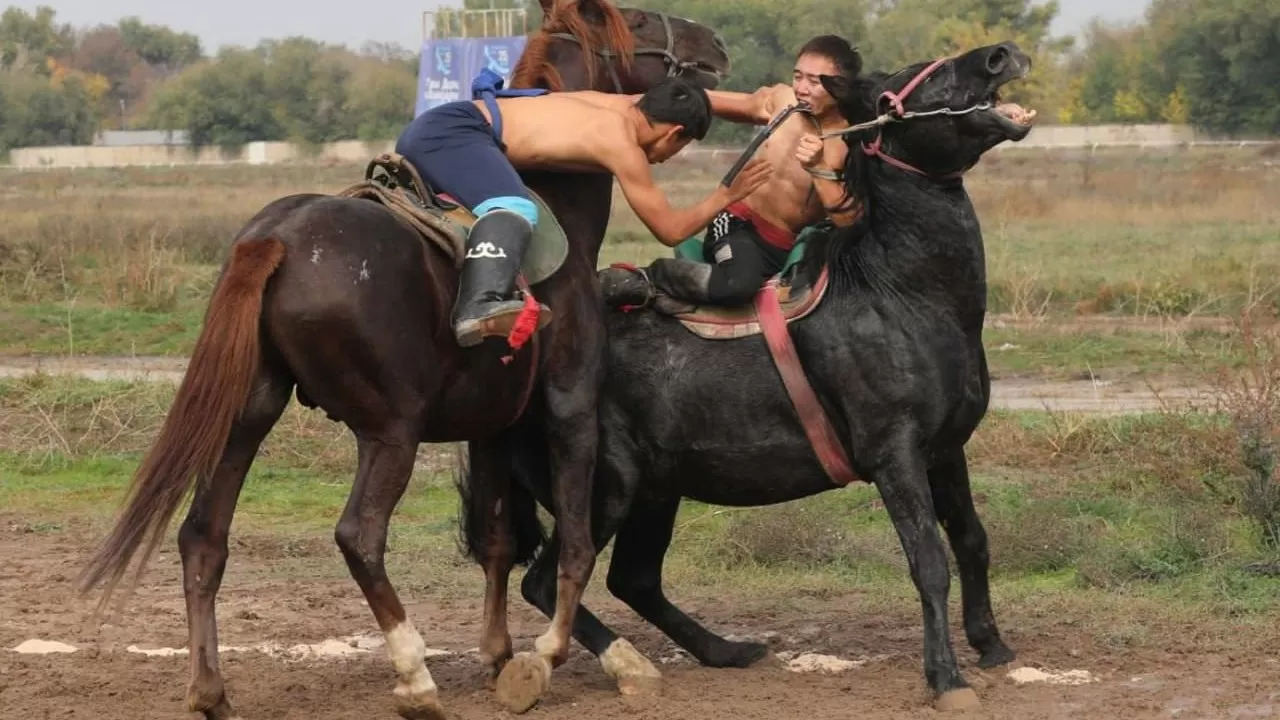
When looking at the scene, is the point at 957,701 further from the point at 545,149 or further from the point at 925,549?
the point at 545,149

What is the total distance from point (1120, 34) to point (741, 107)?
85.6m

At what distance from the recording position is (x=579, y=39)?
21.9 ft

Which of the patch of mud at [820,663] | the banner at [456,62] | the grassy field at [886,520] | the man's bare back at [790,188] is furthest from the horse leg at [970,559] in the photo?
the banner at [456,62]

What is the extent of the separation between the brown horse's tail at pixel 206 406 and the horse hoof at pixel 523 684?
122 centimetres

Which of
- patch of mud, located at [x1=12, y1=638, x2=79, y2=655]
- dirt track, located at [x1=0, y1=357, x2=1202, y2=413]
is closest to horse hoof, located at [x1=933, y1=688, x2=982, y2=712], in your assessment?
patch of mud, located at [x1=12, y1=638, x2=79, y2=655]

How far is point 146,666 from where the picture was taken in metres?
6.52

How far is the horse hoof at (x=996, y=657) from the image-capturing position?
623 cm

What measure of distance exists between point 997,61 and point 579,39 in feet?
5.42

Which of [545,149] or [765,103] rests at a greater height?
[765,103]

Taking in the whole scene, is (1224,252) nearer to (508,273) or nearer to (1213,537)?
(1213,537)

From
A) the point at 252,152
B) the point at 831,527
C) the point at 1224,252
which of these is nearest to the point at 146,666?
the point at 831,527

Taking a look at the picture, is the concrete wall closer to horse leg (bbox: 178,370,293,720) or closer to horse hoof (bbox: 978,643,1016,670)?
horse hoof (bbox: 978,643,1016,670)

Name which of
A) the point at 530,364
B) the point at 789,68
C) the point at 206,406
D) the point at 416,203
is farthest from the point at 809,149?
the point at 789,68

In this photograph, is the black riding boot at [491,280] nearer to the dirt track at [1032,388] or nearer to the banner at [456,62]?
the dirt track at [1032,388]
